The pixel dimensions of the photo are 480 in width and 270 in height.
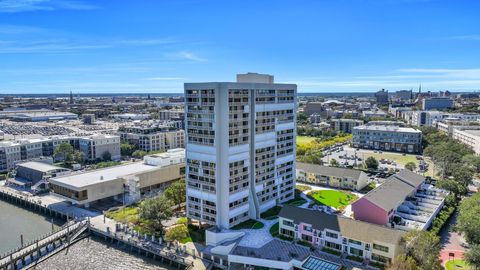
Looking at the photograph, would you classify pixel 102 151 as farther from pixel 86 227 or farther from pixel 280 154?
pixel 280 154

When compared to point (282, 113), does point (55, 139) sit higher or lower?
lower

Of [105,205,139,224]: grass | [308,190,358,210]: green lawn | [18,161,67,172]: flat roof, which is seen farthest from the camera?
[18,161,67,172]: flat roof

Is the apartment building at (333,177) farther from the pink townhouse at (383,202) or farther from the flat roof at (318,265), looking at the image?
the flat roof at (318,265)

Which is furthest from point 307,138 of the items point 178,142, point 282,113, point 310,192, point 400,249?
point 400,249

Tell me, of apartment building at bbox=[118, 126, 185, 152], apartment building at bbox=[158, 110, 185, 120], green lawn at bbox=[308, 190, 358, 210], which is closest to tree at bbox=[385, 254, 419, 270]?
green lawn at bbox=[308, 190, 358, 210]

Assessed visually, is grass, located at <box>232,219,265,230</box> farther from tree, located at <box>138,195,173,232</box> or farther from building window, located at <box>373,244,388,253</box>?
building window, located at <box>373,244,388,253</box>

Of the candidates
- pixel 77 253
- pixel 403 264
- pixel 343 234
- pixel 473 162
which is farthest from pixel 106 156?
pixel 473 162

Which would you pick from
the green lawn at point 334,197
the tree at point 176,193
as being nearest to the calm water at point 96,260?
the tree at point 176,193
